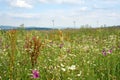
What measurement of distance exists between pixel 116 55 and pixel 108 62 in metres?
0.65

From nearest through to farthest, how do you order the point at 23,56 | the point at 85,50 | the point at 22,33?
1. the point at 23,56
2. the point at 85,50
3. the point at 22,33

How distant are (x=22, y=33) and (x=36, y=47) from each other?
21.1 feet

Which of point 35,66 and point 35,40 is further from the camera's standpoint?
point 35,66

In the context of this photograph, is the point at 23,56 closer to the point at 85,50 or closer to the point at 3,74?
the point at 3,74

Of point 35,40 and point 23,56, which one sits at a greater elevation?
point 35,40

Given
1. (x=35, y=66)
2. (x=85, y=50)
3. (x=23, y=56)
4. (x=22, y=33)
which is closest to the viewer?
(x=35, y=66)

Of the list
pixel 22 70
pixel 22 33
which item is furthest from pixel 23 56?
pixel 22 33

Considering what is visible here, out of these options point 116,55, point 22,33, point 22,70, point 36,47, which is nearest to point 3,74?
point 22,70

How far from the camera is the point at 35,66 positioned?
491 centimetres

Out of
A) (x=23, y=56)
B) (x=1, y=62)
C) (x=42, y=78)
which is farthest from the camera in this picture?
(x=23, y=56)

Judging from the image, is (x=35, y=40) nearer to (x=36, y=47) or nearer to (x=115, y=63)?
(x=36, y=47)

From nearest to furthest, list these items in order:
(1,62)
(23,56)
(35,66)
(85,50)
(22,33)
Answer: (35,66) < (1,62) < (23,56) < (85,50) < (22,33)

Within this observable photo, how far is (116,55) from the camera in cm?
608

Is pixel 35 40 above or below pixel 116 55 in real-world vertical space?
above
